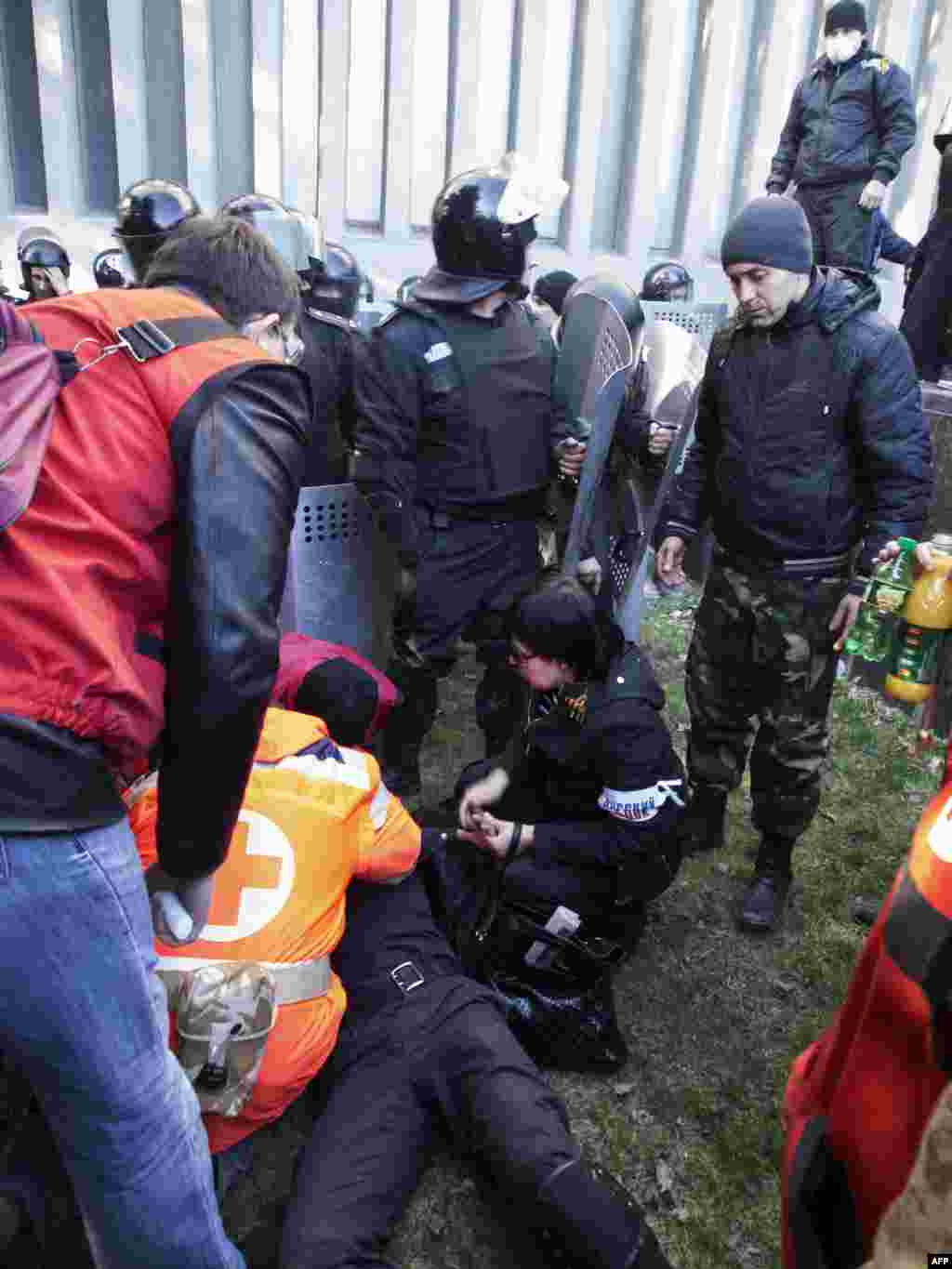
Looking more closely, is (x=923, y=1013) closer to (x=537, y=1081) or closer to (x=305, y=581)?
(x=537, y=1081)

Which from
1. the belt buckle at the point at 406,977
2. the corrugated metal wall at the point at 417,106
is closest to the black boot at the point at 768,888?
the belt buckle at the point at 406,977

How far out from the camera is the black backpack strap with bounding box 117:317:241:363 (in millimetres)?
1389

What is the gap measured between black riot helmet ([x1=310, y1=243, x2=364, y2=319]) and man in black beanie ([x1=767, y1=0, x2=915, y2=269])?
11.0 ft

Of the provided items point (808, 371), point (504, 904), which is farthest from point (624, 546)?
point (504, 904)

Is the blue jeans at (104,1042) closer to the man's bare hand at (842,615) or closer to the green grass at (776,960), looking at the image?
the green grass at (776,960)

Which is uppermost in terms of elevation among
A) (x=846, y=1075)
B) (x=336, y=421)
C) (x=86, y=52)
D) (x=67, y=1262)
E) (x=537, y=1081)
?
(x=86, y=52)

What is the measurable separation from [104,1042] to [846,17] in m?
7.56

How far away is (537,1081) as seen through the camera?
211 cm

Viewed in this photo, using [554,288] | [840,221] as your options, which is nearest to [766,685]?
[554,288]

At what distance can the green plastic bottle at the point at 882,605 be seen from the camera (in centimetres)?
161

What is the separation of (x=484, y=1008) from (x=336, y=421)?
2651mm

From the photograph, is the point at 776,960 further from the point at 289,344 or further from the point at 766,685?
the point at 289,344

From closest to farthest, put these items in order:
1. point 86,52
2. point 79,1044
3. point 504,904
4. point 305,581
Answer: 1. point 79,1044
2. point 504,904
3. point 305,581
4. point 86,52

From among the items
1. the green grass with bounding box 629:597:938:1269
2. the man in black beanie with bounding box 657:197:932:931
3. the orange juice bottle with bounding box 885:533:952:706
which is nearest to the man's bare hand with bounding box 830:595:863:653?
the man in black beanie with bounding box 657:197:932:931
